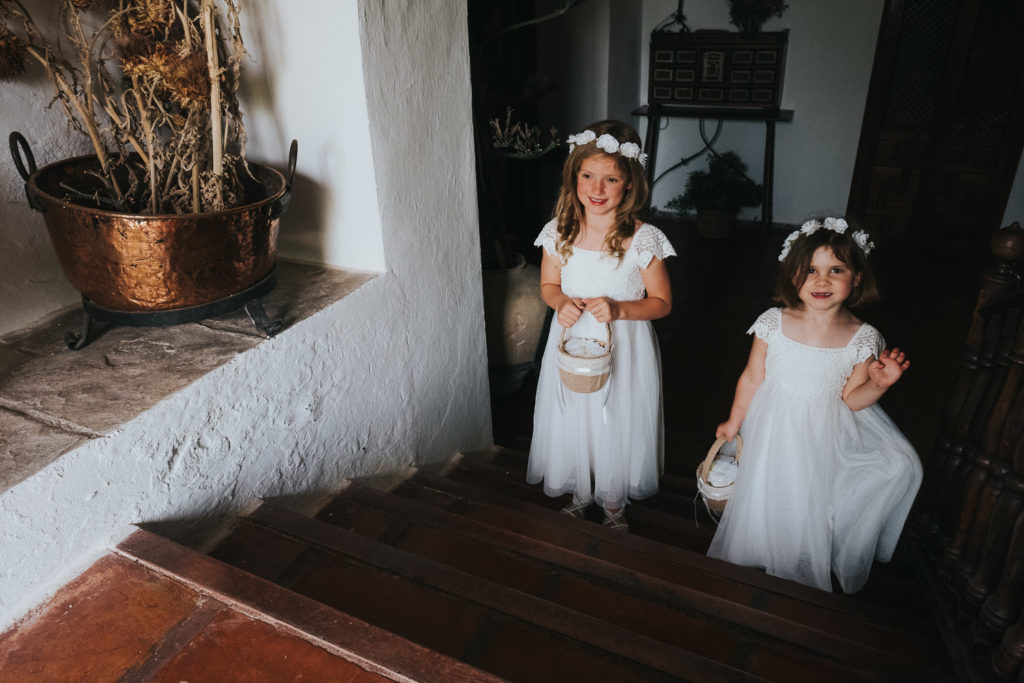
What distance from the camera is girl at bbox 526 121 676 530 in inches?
86.7

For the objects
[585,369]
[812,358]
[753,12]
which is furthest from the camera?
[753,12]

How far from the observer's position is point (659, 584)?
5.68 ft

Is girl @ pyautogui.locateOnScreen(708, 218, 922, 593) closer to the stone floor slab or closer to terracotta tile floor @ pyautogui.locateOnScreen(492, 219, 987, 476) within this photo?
terracotta tile floor @ pyautogui.locateOnScreen(492, 219, 987, 476)

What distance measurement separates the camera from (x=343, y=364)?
201 centimetres

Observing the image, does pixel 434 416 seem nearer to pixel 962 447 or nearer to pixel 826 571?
pixel 826 571

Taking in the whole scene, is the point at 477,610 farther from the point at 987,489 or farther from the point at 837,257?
the point at 837,257

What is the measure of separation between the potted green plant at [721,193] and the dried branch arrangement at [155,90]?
14.6 ft

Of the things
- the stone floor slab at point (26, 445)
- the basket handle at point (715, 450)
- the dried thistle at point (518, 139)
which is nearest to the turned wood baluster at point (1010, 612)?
the basket handle at point (715, 450)

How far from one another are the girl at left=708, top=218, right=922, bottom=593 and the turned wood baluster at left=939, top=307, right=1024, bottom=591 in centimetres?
23

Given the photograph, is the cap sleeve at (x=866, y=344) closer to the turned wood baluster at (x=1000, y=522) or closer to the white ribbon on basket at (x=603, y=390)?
the turned wood baluster at (x=1000, y=522)

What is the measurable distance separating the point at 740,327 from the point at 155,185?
350 cm

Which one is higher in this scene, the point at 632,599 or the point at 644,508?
the point at 632,599

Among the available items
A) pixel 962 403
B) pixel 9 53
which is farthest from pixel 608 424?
pixel 9 53

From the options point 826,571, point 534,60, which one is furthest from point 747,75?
point 826,571
